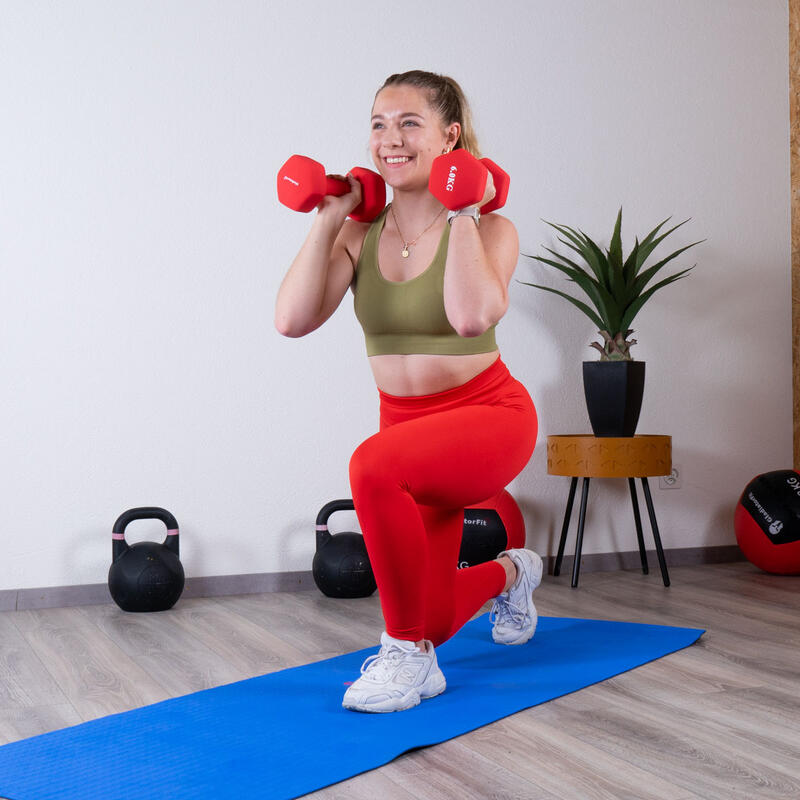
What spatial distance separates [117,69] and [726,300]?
8.30ft

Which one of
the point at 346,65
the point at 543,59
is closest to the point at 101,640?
the point at 346,65

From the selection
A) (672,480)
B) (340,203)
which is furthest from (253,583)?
(672,480)

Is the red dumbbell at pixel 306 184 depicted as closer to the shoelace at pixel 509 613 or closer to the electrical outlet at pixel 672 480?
the shoelace at pixel 509 613

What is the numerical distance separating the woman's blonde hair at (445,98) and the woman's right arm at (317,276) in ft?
0.76

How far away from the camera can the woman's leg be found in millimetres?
1809

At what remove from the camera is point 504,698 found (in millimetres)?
1927

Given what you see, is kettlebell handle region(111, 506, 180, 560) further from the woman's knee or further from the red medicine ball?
the red medicine ball

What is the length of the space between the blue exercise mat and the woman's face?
1067 millimetres

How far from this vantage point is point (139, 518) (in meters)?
2.99

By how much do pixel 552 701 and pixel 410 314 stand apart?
824mm

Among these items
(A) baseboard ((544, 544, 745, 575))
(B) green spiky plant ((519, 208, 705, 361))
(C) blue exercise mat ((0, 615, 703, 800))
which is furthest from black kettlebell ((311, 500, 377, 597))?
(B) green spiky plant ((519, 208, 705, 361))

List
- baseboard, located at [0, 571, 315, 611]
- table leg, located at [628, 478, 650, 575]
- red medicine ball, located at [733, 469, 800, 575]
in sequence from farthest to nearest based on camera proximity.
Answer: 1. table leg, located at [628, 478, 650, 575]
2. red medicine ball, located at [733, 469, 800, 575]
3. baseboard, located at [0, 571, 315, 611]

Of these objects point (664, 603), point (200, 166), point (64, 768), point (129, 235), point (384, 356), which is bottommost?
point (664, 603)

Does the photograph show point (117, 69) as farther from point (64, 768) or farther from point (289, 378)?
point (64, 768)
